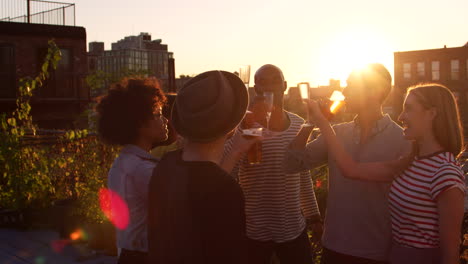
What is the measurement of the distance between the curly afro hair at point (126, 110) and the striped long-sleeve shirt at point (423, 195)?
1457 millimetres

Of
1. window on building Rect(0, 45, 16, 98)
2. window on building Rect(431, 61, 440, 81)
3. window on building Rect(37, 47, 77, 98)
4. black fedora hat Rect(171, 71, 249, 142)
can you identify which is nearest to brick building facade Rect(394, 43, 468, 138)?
window on building Rect(431, 61, 440, 81)

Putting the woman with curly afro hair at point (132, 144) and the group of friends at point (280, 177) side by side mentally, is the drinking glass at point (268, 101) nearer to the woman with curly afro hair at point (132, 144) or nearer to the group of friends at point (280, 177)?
the group of friends at point (280, 177)

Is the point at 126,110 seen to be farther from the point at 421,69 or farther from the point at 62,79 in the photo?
the point at 421,69

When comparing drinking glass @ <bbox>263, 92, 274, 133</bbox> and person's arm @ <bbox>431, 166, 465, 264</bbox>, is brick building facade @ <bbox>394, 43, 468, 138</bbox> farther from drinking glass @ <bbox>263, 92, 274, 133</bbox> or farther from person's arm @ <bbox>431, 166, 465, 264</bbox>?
person's arm @ <bbox>431, 166, 465, 264</bbox>

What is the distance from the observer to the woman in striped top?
102 inches

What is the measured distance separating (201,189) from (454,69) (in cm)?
7304

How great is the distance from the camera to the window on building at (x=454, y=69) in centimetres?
6888

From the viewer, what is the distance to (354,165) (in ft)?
10.1

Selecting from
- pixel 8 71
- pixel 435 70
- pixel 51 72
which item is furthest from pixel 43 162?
pixel 435 70

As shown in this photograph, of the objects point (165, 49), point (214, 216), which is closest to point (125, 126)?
point (214, 216)

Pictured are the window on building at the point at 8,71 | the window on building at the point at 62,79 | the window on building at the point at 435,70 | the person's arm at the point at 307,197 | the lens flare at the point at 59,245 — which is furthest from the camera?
the window on building at the point at 435,70

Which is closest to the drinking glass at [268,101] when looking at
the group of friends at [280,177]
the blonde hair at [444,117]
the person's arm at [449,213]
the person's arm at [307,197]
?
the group of friends at [280,177]

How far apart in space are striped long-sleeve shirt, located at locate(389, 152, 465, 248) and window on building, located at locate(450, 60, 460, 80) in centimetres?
7149

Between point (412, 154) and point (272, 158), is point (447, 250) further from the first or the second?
point (272, 158)
